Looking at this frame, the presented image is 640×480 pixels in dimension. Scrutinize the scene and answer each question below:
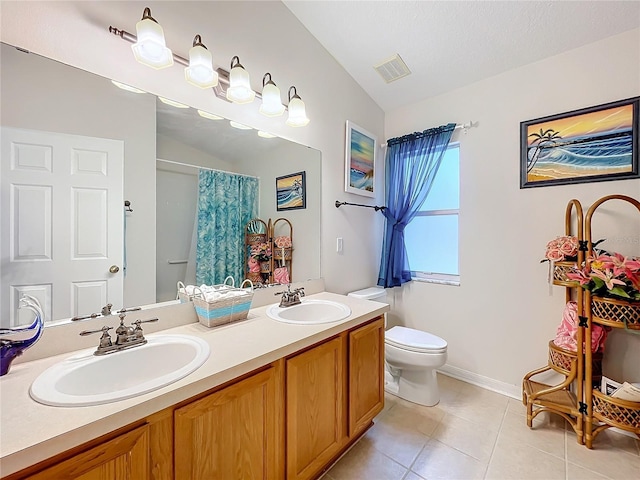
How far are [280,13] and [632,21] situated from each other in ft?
6.85

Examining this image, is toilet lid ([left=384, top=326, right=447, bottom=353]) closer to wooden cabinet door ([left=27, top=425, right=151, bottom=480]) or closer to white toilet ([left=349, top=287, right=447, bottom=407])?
white toilet ([left=349, top=287, right=447, bottom=407])

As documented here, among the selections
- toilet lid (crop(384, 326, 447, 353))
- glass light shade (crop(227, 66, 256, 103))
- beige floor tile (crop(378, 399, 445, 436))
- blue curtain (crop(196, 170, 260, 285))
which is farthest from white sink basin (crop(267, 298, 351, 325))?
glass light shade (crop(227, 66, 256, 103))

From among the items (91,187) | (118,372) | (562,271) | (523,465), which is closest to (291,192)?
(91,187)

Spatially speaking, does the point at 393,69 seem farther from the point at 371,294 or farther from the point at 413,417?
the point at 413,417

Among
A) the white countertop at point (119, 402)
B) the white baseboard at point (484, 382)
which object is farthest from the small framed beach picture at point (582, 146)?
the white countertop at point (119, 402)

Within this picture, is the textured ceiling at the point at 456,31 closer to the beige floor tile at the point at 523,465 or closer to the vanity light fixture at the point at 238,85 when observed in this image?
the vanity light fixture at the point at 238,85

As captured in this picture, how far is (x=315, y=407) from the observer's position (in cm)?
123

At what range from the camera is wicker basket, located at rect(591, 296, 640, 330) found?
1.36 meters

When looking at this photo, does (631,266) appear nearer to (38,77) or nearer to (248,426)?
(248,426)

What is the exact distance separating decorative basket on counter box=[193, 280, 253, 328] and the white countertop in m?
0.04

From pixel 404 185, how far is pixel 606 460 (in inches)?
83.7

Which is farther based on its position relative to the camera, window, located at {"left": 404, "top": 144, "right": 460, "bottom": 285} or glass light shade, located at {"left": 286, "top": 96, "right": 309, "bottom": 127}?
window, located at {"left": 404, "top": 144, "right": 460, "bottom": 285}

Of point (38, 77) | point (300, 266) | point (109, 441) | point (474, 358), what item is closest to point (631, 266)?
point (474, 358)

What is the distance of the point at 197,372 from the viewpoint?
2.76 ft
